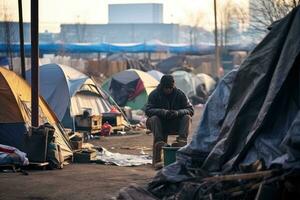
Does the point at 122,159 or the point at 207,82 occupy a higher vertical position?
the point at 122,159

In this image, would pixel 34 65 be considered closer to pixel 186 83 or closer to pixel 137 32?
pixel 186 83

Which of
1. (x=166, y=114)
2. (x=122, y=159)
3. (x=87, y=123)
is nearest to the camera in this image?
(x=166, y=114)

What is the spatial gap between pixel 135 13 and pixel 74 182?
168170 millimetres

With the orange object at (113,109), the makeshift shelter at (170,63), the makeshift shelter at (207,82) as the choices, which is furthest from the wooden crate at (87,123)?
the makeshift shelter at (170,63)

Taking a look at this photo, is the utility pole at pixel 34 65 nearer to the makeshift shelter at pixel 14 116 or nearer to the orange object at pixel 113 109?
the makeshift shelter at pixel 14 116

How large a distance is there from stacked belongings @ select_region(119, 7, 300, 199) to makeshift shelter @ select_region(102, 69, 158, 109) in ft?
56.8

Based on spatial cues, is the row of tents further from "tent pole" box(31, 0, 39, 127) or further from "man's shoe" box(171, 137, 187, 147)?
"man's shoe" box(171, 137, 187, 147)

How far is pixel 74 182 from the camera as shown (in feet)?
37.2

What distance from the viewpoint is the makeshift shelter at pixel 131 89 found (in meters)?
26.5

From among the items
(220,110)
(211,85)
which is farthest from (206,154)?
(211,85)

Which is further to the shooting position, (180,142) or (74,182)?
(180,142)

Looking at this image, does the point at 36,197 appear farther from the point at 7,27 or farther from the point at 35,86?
the point at 7,27

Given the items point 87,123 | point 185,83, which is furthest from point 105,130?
point 185,83

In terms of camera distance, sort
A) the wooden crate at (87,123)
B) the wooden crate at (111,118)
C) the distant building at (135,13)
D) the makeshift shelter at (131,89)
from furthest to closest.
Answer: the distant building at (135,13) → the makeshift shelter at (131,89) → the wooden crate at (111,118) → the wooden crate at (87,123)
